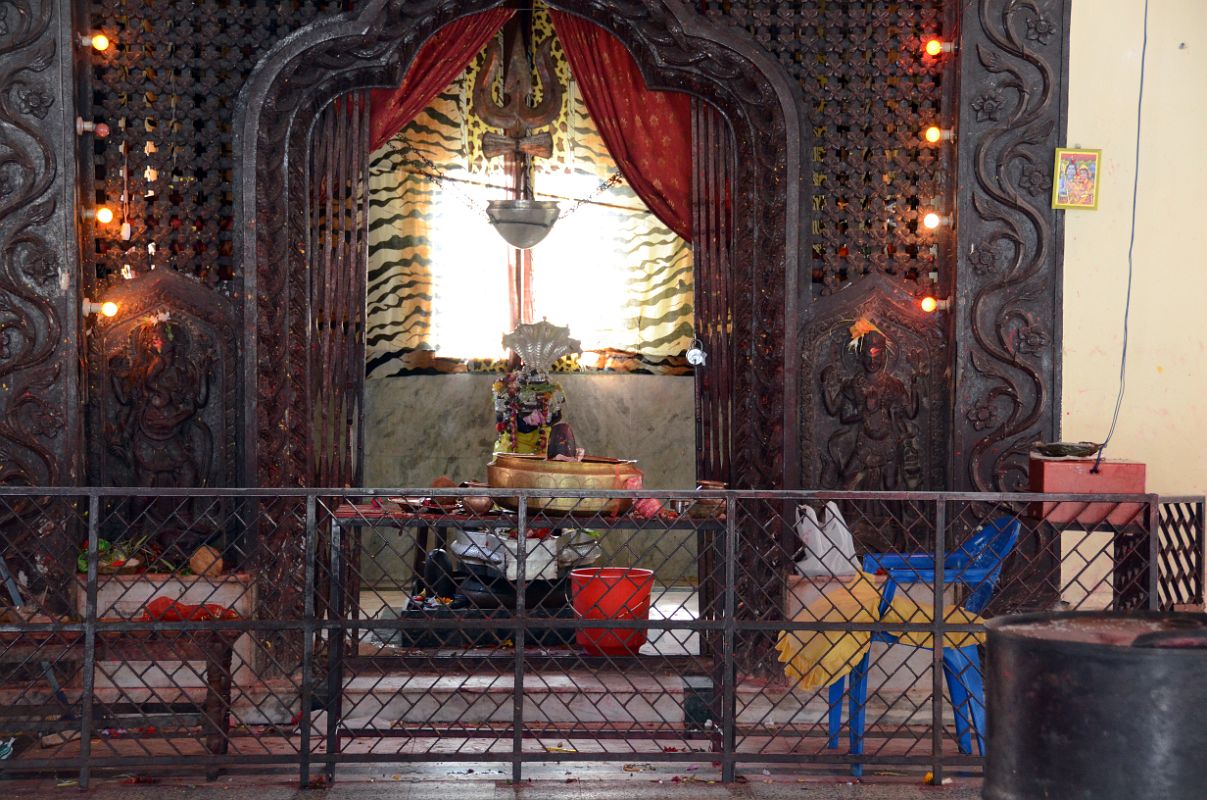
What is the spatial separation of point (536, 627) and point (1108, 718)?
2.52 m

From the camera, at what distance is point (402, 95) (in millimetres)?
5996

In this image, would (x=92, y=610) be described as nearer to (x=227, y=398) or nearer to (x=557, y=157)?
(x=227, y=398)

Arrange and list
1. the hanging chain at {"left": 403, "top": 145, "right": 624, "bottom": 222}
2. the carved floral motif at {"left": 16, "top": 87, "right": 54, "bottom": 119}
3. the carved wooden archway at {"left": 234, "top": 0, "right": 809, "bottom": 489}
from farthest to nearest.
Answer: the hanging chain at {"left": 403, "top": 145, "right": 624, "bottom": 222} < the carved wooden archway at {"left": 234, "top": 0, "right": 809, "bottom": 489} < the carved floral motif at {"left": 16, "top": 87, "right": 54, "bottom": 119}

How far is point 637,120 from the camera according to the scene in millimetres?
6121

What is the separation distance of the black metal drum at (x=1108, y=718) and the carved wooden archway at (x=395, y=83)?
325 centimetres

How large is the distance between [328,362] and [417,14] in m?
1.63

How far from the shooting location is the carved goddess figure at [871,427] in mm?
5473

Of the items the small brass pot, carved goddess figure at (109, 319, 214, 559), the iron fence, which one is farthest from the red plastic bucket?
carved goddess figure at (109, 319, 214, 559)

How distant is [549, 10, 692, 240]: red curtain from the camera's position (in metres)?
6.05

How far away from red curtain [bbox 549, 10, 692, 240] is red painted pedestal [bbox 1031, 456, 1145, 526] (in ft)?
A: 7.04

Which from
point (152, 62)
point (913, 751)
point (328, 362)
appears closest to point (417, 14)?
point (152, 62)

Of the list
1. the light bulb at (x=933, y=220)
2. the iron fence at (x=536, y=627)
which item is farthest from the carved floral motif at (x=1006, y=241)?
the iron fence at (x=536, y=627)

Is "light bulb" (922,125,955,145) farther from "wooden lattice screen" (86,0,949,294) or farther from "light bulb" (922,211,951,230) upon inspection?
"light bulb" (922,211,951,230)

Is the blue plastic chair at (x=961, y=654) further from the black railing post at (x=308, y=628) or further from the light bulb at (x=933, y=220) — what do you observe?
the black railing post at (x=308, y=628)
